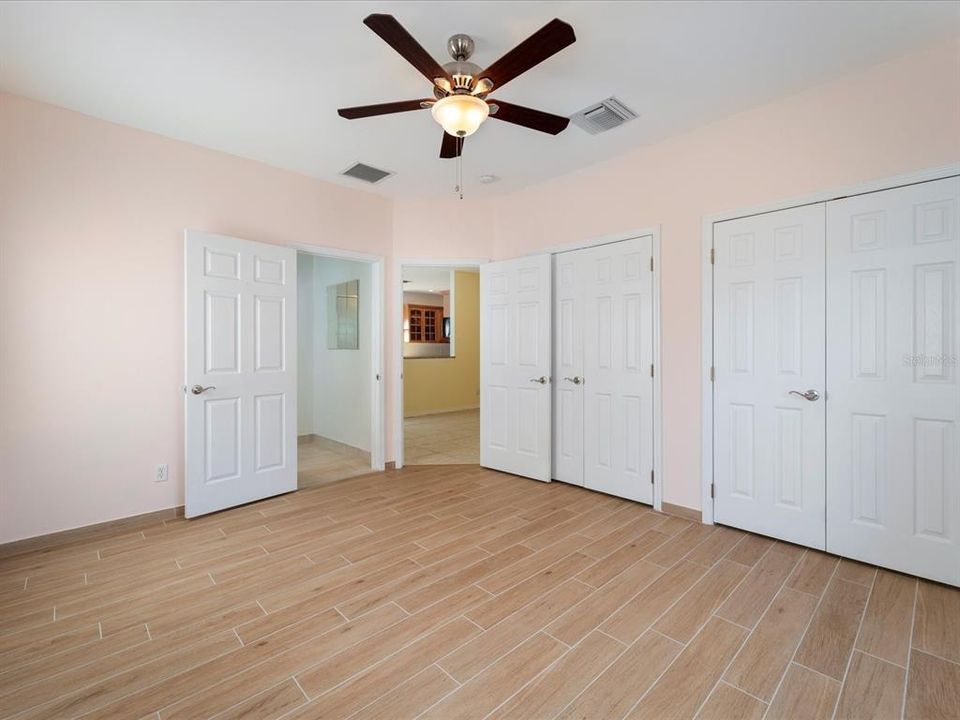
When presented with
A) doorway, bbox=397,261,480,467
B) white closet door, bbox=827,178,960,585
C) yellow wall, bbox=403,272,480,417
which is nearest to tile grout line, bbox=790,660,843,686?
white closet door, bbox=827,178,960,585

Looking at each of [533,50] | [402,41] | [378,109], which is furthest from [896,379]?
[378,109]

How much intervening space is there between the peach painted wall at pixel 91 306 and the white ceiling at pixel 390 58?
0.83ft

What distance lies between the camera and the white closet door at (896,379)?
2281 millimetres

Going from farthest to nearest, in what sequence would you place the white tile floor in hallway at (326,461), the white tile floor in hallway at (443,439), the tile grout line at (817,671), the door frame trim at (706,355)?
the white tile floor in hallway at (443,439)
the white tile floor in hallway at (326,461)
the door frame trim at (706,355)
the tile grout line at (817,671)

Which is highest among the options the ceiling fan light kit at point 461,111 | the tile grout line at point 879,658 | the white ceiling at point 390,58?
the white ceiling at point 390,58

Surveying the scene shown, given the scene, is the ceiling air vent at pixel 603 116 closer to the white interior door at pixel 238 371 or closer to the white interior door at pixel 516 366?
the white interior door at pixel 516 366

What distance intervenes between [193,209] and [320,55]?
1766 millimetres

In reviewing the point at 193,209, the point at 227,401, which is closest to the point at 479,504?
the point at 227,401

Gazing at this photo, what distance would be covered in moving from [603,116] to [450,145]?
1.11 meters

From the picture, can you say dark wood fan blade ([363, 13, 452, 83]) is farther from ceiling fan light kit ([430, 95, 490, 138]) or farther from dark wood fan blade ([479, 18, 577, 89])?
dark wood fan blade ([479, 18, 577, 89])

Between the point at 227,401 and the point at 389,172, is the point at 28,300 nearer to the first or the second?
the point at 227,401

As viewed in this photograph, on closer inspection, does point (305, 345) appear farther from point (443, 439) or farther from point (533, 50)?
point (533, 50)

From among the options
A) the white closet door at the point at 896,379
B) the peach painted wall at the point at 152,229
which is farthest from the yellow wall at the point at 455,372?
the white closet door at the point at 896,379

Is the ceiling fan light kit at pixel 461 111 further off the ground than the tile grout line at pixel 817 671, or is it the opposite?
the ceiling fan light kit at pixel 461 111
